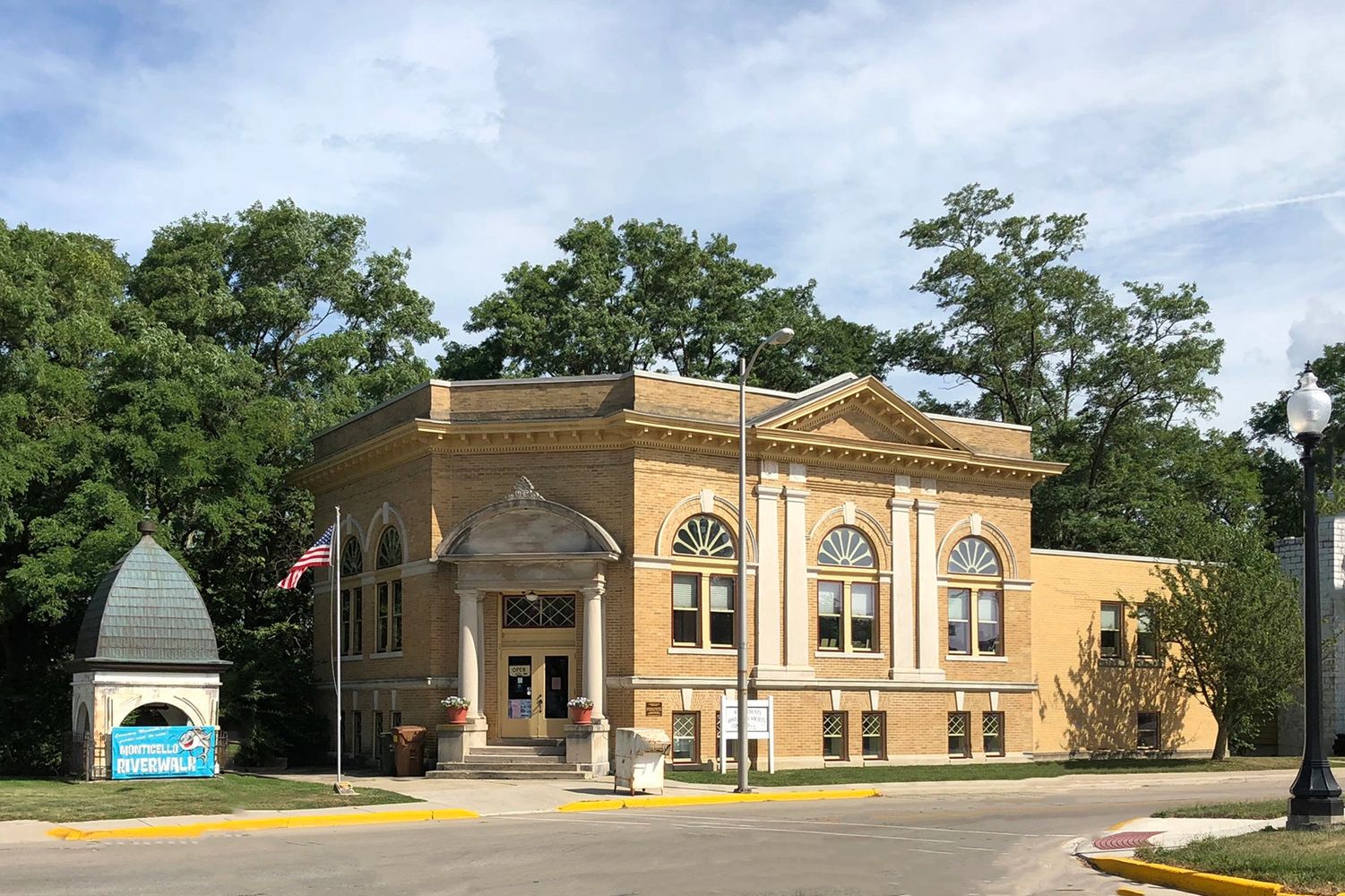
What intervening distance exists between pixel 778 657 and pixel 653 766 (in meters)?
7.83

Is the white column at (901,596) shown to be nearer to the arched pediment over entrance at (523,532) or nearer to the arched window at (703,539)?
the arched window at (703,539)

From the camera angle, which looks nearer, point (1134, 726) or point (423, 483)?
point (423, 483)

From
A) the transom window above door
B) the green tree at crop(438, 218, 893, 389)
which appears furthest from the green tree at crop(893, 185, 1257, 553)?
the transom window above door

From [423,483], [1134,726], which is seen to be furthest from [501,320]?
[1134,726]

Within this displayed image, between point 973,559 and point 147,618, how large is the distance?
20.3m

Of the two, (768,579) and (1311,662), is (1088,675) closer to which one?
(768,579)

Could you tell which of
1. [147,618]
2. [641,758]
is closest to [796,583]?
[641,758]

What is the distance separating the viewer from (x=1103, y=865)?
17.2 metres

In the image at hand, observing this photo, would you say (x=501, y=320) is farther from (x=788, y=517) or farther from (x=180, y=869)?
(x=180, y=869)

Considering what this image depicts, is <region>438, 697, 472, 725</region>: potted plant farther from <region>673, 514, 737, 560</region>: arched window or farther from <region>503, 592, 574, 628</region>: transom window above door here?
<region>673, 514, 737, 560</region>: arched window

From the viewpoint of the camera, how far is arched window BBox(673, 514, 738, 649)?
114ft

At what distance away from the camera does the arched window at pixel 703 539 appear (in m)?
34.9

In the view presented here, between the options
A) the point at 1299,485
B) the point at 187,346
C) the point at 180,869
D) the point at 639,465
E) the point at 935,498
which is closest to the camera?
the point at 180,869

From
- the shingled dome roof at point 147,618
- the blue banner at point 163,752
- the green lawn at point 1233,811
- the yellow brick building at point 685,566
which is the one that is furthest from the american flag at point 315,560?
the green lawn at point 1233,811
